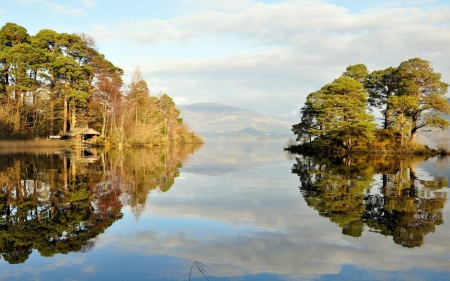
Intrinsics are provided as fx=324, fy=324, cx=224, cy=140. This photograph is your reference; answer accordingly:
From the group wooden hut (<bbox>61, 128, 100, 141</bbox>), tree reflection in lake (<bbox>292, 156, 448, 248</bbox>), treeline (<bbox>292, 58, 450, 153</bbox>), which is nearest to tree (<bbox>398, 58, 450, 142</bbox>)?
treeline (<bbox>292, 58, 450, 153</bbox>)

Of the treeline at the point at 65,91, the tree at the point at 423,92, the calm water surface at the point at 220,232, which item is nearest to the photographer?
the calm water surface at the point at 220,232

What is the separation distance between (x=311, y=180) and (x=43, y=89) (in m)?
39.4

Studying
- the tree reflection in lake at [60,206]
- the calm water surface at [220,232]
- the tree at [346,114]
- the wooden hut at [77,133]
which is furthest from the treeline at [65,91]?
the calm water surface at [220,232]

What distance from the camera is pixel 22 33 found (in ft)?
142

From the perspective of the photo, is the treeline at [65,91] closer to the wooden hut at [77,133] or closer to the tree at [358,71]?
the wooden hut at [77,133]

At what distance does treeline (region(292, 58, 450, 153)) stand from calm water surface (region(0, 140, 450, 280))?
79.7 ft

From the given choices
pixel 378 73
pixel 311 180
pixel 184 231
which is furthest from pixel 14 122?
pixel 378 73

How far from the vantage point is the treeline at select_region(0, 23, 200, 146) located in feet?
132

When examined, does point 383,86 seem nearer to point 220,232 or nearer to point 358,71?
point 358,71

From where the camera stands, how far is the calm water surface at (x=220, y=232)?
5.05m

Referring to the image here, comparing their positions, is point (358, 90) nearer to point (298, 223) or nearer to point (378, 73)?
point (378, 73)

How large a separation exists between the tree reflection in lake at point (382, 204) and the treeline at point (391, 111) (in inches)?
819

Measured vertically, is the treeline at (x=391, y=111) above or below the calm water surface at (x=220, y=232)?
above

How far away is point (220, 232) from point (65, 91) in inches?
1645
